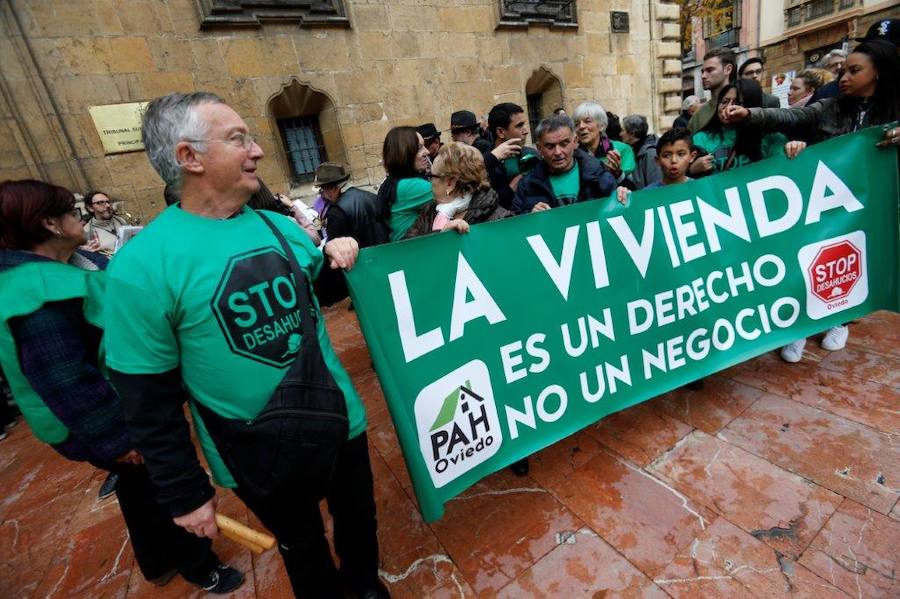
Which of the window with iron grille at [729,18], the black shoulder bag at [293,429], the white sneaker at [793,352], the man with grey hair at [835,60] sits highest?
the window with iron grille at [729,18]

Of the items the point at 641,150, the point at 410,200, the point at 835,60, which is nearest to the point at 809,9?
the point at 835,60

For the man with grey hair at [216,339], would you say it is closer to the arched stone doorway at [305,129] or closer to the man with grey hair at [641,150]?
the man with grey hair at [641,150]

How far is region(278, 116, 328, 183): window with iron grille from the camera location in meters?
6.89

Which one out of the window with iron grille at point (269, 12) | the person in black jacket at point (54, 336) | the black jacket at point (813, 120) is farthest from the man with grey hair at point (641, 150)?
the window with iron grille at point (269, 12)

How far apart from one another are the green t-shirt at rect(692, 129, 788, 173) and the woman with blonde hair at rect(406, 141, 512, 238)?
1.72 meters

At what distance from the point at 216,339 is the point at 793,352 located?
3318 millimetres

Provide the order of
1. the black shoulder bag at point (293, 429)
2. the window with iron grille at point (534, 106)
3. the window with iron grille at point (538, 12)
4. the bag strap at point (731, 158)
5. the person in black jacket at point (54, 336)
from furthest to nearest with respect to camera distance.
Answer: the window with iron grille at point (534, 106) < the window with iron grille at point (538, 12) < the bag strap at point (731, 158) < the person in black jacket at point (54, 336) < the black shoulder bag at point (293, 429)

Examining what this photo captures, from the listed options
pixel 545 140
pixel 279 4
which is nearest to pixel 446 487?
pixel 545 140

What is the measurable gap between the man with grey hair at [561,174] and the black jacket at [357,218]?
98cm

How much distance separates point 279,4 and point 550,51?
536cm

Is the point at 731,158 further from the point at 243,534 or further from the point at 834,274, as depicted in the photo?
the point at 243,534

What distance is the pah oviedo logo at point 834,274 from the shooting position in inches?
96.3

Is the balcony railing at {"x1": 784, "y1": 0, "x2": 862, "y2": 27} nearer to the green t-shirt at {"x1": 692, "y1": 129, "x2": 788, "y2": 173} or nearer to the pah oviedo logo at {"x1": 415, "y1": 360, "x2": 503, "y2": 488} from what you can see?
the green t-shirt at {"x1": 692, "y1": 129, "x2": 788, "y2": 173}

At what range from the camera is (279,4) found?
596 centimetres
